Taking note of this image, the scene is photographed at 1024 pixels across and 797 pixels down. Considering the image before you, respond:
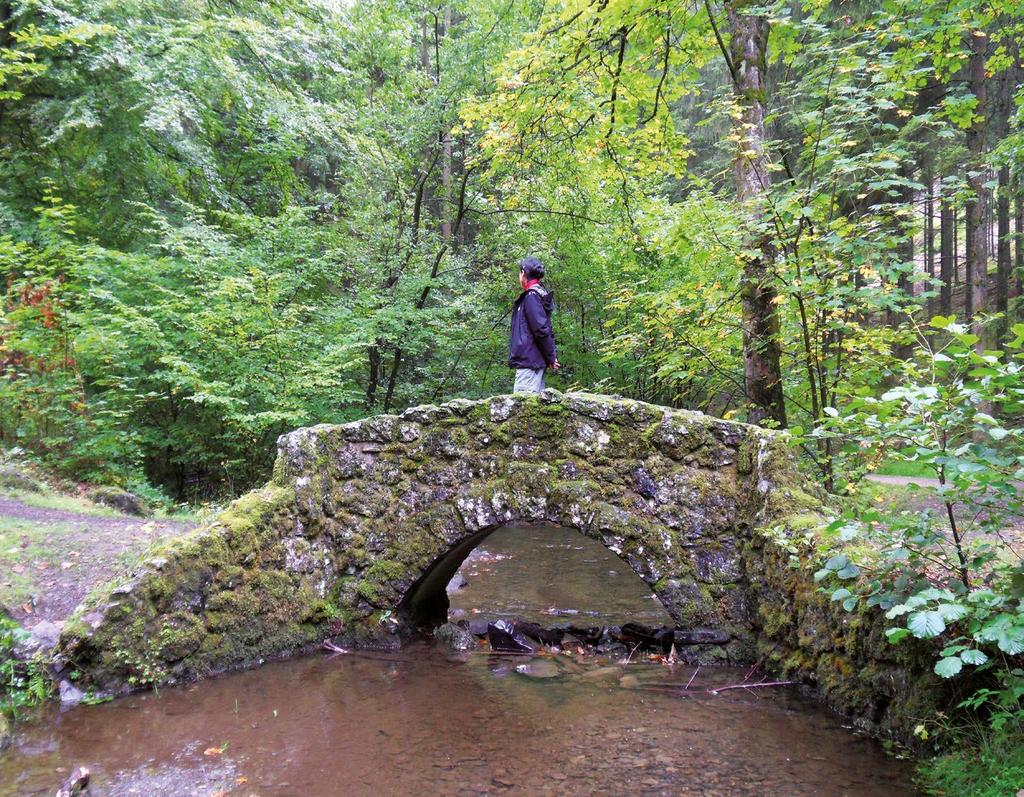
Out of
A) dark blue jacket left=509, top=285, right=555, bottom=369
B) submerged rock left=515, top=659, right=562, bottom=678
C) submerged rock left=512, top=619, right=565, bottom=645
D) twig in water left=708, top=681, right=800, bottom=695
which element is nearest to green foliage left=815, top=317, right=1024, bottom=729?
twig in water left=708, top=681, right=800, bottom=695

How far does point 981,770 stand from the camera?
9.39ft

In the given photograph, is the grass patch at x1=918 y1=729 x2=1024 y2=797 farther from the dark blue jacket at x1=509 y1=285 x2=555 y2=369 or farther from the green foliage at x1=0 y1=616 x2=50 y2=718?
the green foliage at x1=0 y1=616 x2=50 y2=718

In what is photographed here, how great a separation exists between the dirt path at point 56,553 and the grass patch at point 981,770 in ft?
17.9

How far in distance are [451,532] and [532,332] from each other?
1879mm

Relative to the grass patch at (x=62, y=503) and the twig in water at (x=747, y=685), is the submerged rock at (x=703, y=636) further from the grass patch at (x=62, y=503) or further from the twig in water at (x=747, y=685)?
the grass patch at (x=62, y=503)

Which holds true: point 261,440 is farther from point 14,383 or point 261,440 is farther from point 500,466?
point 500,466

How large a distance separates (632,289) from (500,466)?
4718mm

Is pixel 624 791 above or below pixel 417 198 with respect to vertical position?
below

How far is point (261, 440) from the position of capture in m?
9.58

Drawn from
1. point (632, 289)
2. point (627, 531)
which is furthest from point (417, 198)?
point (627, 531)

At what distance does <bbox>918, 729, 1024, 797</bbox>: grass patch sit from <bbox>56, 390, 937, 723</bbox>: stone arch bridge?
3.33 feet

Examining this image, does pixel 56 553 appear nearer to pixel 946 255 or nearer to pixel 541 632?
pixel 541 632

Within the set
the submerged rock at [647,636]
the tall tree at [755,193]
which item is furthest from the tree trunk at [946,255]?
the submerged rock at [647,636]

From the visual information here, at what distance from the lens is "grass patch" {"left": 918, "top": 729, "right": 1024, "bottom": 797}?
2672 millimetres
